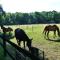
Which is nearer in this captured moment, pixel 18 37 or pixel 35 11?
pixel 18 37

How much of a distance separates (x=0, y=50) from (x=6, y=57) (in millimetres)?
2333

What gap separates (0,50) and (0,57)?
1736 millimetres

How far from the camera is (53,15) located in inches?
3578

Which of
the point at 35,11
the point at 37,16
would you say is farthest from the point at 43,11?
the point at 37,16

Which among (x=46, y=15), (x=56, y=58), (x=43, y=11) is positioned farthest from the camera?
(x=43, y=11)

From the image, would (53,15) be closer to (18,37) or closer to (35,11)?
(35,11)
